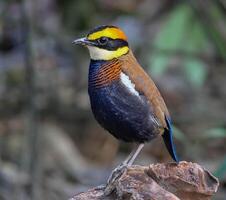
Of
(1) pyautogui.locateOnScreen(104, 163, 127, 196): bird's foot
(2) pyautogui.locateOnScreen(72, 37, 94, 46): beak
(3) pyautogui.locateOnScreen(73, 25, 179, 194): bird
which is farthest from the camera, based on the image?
(2) pyautogui.locateOnScreen(72, 37, 94, 46): beak

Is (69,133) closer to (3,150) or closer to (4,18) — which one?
(3,150)

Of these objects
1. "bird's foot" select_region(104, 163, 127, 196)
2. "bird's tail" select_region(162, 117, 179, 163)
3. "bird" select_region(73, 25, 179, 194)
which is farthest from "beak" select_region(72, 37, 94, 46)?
"bird's foot" select_region(104, 163, 127, 196)

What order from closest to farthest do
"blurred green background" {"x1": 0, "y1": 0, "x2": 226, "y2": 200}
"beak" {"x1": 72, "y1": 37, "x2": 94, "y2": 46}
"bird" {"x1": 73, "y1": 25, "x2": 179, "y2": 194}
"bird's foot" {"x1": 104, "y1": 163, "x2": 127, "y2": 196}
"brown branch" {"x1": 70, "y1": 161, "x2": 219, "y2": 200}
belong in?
"brown branch" {"x1": 70, "y1": 161, "x2": 219, "y2": 200} < "bird's foot" {"x1": 104, "y1": 163, "x2": 127, "y2": 196} < "bird" {"x1": 73, "y1": 25, "x2": 179, "y2": 194} < "beak" {"x1": 72, "y1": 37, "x2": 94, "y2": 46} < "blurred green background" {"x1": 0, "y1": 0, "x2": 226, "y2": 200}

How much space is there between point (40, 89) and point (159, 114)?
494 cm

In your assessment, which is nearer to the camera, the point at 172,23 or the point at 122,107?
the point at 122,107

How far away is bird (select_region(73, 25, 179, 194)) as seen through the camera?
240 inches

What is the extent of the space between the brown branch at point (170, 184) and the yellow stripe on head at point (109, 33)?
3.37 ft

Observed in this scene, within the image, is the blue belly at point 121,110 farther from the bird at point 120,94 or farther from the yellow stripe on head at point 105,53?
the yellow stripe on head at point 105,53

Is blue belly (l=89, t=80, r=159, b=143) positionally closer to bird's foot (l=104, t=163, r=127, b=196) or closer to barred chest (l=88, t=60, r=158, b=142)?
barred chest (l=88, t=60, r=158, b=142)

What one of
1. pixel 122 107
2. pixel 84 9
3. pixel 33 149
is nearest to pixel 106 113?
pixel 122 107

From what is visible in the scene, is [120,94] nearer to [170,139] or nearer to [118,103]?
[118,103]

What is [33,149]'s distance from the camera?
944 cm

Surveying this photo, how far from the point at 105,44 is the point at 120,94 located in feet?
1.12

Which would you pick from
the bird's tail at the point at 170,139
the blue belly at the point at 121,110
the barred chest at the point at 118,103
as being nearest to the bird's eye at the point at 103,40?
the barred chest at the point at 118,103
